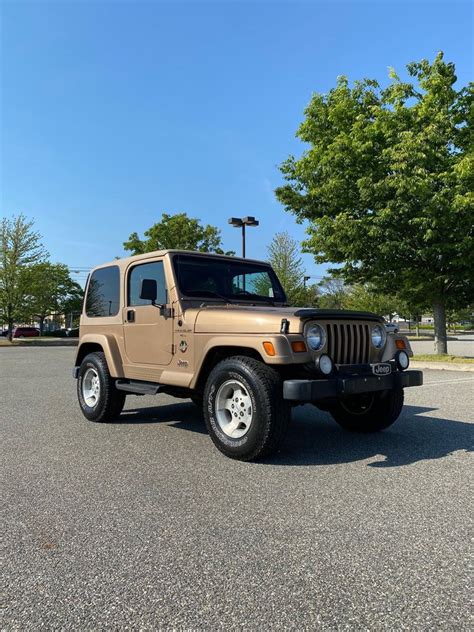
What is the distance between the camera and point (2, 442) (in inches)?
205

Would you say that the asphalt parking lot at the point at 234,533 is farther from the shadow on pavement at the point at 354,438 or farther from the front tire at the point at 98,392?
the front tire at the point at 98,392

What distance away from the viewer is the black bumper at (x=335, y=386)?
13.0 feet

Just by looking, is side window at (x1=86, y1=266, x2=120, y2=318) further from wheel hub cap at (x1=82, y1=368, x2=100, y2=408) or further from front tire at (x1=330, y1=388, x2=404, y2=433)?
front tire at (x1=330, y1=388, x2=404, y2=433)

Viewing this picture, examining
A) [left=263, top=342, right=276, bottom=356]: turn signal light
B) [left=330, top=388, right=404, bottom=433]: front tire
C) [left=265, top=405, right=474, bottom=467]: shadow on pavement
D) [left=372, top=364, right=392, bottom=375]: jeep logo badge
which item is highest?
[left=263, top=342, right=276, bottom=356]: turn signal light

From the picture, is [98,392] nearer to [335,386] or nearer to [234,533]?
[335,386]

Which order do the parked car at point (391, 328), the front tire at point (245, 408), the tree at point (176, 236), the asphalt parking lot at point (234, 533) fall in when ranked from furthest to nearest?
1. the tree at point (176, 236)
2. the parked car at point (391, 328)
3. the front tire at point (245, 408)
4. the asphalt parking lot at point (234, 533)

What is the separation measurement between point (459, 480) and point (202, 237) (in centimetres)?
2978

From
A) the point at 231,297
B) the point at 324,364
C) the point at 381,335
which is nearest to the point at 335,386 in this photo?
the point at 324,364

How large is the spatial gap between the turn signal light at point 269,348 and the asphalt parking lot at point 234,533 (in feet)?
3.21

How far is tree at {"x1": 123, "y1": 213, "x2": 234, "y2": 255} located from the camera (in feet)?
104

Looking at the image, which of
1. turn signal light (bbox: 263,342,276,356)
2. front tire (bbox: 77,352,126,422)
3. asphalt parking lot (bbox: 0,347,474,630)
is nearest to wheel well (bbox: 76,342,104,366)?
front tire (bbox: 77,352,126,422)

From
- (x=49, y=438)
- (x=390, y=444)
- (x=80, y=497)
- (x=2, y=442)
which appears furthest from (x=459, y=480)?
(x=2, y=442)

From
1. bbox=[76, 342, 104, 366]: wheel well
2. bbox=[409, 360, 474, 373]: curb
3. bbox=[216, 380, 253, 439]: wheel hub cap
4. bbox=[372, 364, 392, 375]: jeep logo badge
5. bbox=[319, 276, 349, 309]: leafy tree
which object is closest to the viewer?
bbox=[216, 380, 253, 439]: wheel hub cap

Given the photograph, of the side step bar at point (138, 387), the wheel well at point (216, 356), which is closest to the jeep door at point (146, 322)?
the side step bar at point (138, 387)
